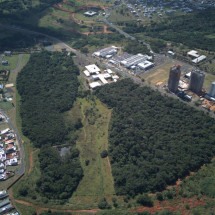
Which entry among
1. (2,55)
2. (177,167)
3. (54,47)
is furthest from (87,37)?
(177,167)

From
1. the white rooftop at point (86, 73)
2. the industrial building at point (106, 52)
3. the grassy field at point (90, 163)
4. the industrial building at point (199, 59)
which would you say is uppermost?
the industrial building at point (199, 59)

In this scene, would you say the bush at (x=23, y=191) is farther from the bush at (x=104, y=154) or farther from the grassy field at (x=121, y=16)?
the grassy field at (x=121, y=16)

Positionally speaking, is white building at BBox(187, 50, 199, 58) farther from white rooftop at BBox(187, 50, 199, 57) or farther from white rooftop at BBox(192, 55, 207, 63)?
white rooftop at BBox(192, 55, 207, 63)

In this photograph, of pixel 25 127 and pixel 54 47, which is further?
pixel 54 47

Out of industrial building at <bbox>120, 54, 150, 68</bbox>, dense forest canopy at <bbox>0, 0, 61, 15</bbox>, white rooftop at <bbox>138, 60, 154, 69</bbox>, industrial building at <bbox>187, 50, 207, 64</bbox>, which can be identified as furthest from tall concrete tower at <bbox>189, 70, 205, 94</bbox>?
dense forest canopy at <bbox>0, 0, 61, 15</bbox>

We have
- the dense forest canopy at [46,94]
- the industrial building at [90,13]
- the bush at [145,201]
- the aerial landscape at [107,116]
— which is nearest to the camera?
the bush at [145,201]

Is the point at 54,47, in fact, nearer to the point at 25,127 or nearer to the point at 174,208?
the point at 25,127

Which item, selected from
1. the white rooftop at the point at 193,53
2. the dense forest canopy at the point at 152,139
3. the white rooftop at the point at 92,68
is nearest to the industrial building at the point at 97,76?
the white rooftop at the point at 92,68
